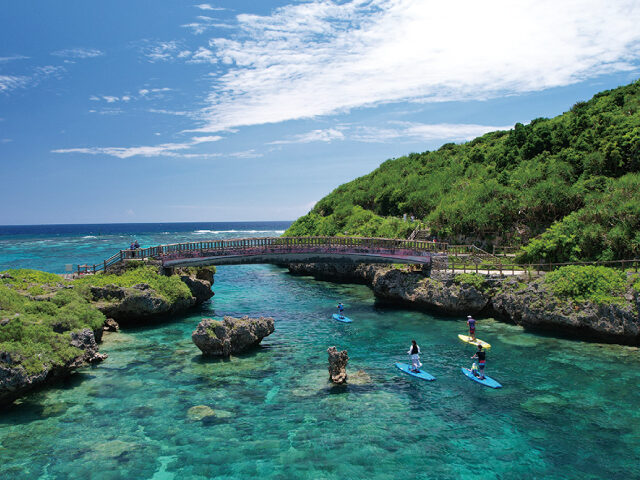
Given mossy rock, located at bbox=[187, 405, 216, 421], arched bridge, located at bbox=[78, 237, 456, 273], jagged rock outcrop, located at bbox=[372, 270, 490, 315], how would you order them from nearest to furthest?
mossy rock, located at bbox=[187, 405, 216, 421], jagged rock outcrop, located at bbox=[372, 270, 490, 315], arched bridge, located at bbox=[78, 237, 456, 273]

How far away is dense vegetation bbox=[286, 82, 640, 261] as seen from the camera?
1505 inches

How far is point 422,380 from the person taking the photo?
79.4 feet

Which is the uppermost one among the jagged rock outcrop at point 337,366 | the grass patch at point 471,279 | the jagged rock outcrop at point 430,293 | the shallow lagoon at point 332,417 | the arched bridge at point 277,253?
the arched bridge at point 277,253

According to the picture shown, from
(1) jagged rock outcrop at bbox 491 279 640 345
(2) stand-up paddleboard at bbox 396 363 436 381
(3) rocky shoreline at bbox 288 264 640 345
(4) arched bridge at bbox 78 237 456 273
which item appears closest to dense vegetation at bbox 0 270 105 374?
(4) arched bridge at bbox 78 237 456 273

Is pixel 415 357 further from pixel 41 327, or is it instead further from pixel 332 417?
pixel 41 327

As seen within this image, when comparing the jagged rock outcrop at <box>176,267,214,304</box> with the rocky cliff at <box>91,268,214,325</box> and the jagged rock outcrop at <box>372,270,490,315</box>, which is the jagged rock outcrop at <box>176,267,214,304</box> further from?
the jagged rock outcrop at <box>372,270,490,315</box>

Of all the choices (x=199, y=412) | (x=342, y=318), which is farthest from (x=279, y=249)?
(x=199, y=412)

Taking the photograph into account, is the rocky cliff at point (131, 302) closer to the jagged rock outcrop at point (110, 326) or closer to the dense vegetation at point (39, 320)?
the jagged rock outcrop at point (110, 326)

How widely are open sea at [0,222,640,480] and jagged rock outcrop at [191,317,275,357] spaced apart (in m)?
0.94

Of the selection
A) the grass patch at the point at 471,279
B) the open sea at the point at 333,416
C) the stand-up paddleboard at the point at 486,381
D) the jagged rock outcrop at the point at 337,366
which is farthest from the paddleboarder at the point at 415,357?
the grass patch at the point at 471,279

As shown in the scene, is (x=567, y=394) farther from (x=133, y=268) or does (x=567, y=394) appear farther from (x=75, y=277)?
(x=75, y=277)

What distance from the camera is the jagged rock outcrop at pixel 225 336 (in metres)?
27.2

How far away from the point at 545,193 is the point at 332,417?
137 ft

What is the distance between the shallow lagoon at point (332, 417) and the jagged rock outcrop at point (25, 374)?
736 millimetres
